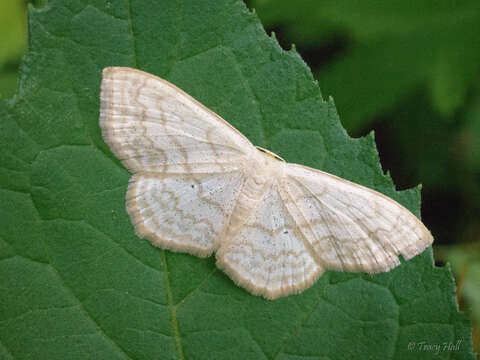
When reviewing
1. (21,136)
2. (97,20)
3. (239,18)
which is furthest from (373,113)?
(21,136)

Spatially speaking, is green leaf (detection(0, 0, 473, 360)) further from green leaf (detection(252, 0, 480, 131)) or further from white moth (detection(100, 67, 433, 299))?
green leaf (detection(252, 0, 480, 131))

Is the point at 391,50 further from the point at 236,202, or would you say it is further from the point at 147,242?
the point at 147,242

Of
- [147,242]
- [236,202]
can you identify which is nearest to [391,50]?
[236,202]

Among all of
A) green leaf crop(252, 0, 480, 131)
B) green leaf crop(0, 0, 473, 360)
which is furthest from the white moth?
green leaf crop(252, 0, 480, 131)

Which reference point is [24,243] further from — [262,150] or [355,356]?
[355,356]

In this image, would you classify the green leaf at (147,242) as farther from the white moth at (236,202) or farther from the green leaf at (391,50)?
the green leaf at (391,50)

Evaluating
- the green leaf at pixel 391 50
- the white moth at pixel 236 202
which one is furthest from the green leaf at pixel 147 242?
the green leaf at pixel 391 50
